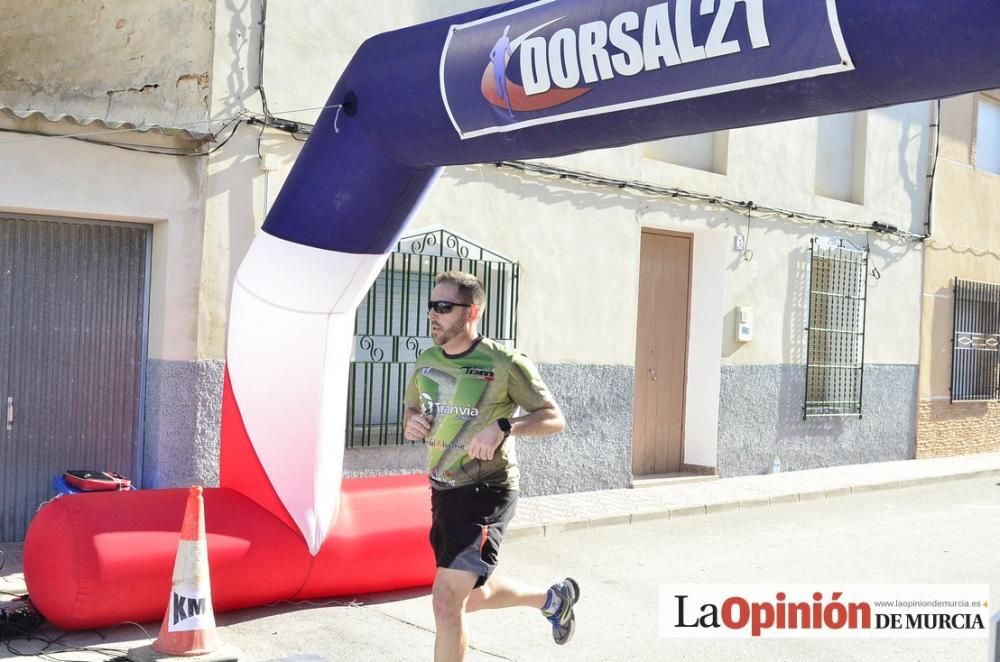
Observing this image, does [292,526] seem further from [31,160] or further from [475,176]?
[475,176]

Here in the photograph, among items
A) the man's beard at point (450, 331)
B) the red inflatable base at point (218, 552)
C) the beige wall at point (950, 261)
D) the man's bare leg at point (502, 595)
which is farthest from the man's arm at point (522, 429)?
the beige wall at point (950, 261)

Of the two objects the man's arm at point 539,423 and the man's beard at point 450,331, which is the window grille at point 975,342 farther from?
the man's beard at point 450,331

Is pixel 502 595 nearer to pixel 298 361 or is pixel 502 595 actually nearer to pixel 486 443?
pixel 486 443

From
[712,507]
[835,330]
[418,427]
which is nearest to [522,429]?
[418,427]

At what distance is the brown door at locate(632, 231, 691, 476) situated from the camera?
12.7 meters

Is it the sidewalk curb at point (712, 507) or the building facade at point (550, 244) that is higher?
the building facade at point (550, 244)

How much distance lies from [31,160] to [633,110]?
15.4 feet

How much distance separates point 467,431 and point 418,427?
0.71ft

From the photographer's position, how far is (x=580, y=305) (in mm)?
11461

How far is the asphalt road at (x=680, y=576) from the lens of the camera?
6.16 metres

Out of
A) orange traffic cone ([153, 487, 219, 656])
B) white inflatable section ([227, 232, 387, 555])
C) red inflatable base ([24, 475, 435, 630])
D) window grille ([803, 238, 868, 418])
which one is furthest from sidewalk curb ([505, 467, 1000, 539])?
orange traffic cone ([153, 487, 219, 656])

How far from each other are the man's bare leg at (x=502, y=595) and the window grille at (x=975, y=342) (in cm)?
1259

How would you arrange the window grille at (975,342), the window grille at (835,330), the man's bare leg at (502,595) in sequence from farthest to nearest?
the window grille at (975,342)
the window grille at (835,330)
the man's bare leg at (502,595)

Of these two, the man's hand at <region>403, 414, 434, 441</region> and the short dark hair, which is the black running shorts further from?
the short dark hair
